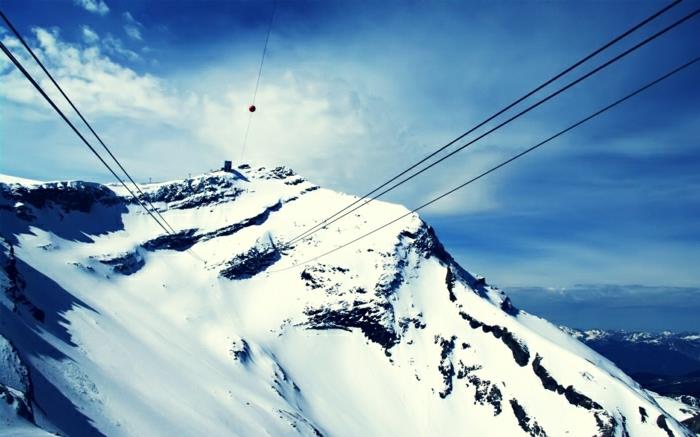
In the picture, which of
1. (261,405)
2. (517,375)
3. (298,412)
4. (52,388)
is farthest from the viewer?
(517,375)

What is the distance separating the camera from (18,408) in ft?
78.7

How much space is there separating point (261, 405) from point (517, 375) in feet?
359

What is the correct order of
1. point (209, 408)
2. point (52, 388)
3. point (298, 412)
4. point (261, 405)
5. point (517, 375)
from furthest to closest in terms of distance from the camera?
point (517, 375) < point (298, 412) < point (261, 405) < point (209, 408) < point (52, 388)

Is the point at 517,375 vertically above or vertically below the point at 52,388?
above

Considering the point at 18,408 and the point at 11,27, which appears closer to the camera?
the point at 11,27

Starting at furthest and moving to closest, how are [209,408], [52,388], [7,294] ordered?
[209,408]
[7,294]
[52,388]

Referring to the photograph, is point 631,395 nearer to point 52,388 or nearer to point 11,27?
point 52,388

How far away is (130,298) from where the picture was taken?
184875 mm

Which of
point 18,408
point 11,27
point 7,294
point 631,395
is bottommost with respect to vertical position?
point 18,408

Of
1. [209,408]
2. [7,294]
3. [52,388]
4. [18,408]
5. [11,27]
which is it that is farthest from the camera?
[209,408]

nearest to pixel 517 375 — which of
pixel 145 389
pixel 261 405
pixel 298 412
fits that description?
pixel 298 412

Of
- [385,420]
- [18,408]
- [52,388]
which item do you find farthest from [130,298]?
[18,408]

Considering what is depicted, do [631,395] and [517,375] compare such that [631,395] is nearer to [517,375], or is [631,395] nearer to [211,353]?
[517,375]

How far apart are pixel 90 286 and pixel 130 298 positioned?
47.9ft
